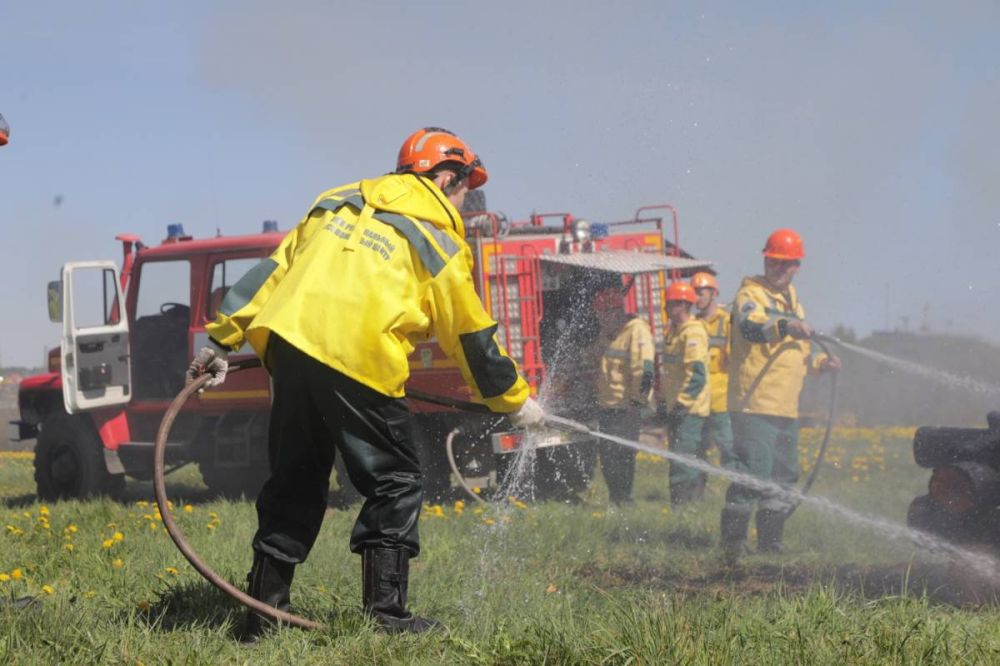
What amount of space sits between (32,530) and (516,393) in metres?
3.70

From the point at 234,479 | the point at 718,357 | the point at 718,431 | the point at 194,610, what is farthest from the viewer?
the point at 718,357

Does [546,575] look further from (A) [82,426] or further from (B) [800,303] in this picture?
(A) [82,426]

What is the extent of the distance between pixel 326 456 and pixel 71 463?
6736 millimetres

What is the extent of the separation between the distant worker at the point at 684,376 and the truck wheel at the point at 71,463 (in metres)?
4.76

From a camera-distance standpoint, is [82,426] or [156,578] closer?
[156,578]

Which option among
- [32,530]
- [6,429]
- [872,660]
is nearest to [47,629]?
[872,660]

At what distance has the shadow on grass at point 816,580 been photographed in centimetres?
550

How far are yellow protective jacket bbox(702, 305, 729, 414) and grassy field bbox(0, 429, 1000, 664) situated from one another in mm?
1359

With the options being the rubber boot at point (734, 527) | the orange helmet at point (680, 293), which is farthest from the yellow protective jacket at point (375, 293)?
the orange helmet at point (680, 293)

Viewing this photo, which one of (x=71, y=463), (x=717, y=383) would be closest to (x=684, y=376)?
(x=717, y=383)

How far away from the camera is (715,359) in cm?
1073

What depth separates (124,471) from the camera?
Result: 10328 mm

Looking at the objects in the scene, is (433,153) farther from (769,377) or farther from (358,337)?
(769,377)

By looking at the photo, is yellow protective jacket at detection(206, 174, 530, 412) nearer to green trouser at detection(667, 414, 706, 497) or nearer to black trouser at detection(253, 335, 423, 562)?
black trouser at detection(253, 335, 423, 562)
